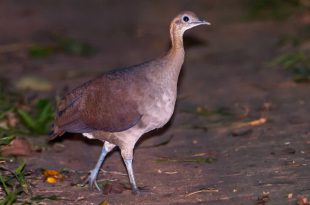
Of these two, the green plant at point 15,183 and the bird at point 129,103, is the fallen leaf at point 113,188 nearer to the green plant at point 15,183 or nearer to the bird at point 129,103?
the bird at point 129,103

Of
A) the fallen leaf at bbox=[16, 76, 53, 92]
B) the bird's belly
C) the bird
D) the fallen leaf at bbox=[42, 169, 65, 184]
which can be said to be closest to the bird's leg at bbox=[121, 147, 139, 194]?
the bird

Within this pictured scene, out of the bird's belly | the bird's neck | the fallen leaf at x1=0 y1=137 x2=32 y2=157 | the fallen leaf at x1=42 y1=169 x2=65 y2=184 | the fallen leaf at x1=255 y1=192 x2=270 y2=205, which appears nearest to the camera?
the fallen leaf at x1=255 y1=192 x2=270 y2=205

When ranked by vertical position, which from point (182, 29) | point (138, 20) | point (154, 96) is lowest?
point (138, 20)

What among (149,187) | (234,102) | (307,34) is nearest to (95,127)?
(149,187)

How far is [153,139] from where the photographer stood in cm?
729

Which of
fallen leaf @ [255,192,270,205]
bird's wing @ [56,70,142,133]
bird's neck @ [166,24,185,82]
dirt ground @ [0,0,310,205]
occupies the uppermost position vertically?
bird's neck @ [166,24,185,82]

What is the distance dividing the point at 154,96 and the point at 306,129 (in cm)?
182

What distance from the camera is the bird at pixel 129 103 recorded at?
18.9ft

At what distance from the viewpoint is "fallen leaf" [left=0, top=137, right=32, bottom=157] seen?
6.66 meters

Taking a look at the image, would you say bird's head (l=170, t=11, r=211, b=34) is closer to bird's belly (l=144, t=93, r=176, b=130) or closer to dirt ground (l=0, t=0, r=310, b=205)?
bird's belly (l=144, t=93, r=176, b=130)

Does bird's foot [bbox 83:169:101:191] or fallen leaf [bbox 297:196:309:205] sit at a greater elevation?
fallen leaf [bbox 297:196:309:205]

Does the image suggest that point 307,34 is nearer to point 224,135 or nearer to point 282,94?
point 282,94

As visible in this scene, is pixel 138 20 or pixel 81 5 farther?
pixel 81 5

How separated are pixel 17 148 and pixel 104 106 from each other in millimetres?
1181
